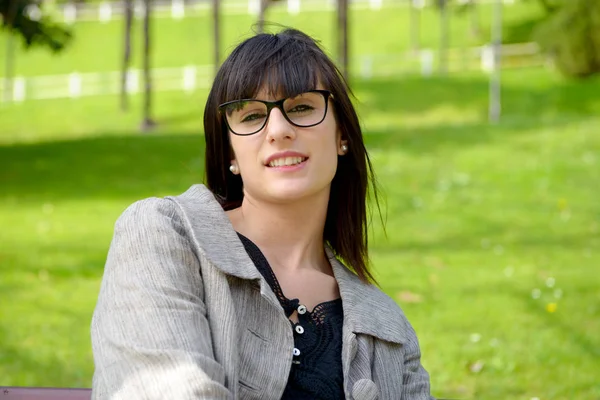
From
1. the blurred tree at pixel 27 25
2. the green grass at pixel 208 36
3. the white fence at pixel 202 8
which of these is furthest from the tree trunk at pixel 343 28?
the white fence at pixel 202 8

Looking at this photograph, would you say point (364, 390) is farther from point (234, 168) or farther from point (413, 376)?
point (234, 168)

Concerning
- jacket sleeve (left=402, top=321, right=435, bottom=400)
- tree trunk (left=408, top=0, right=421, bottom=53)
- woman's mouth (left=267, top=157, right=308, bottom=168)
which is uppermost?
tree trunk (left=408, top=0, right=421, bottom=53)

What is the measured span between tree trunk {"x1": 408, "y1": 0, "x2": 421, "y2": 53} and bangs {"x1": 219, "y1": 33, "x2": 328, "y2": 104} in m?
37.4

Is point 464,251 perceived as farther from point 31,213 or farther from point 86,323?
point 31,213

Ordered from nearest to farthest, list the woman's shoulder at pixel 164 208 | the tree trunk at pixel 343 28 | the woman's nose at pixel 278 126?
the woman's shoulder at pixel 164 208, the woman's nose at pixel 278 126, the tree trunk at pixel 343 28

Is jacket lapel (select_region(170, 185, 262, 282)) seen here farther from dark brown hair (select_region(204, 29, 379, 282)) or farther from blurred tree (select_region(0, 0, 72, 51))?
blurred tree (select_region(0, 0, 72, 51))

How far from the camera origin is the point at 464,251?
966 cm

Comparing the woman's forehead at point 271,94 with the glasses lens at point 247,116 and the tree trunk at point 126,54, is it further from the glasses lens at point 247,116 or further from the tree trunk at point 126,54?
the tree trunk at point 126,54

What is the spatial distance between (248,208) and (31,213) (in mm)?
10733

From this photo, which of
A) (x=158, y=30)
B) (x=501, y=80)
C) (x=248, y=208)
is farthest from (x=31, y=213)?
(x=158, y=30)

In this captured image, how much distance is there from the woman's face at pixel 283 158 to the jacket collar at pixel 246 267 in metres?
0.13

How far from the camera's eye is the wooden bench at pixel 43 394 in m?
2.90

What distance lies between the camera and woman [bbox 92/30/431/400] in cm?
217

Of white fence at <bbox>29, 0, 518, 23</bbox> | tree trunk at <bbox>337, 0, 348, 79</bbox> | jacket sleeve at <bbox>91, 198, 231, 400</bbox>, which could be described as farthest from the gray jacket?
white fence at <bbox>29, 0, 518, 23</bbox>
